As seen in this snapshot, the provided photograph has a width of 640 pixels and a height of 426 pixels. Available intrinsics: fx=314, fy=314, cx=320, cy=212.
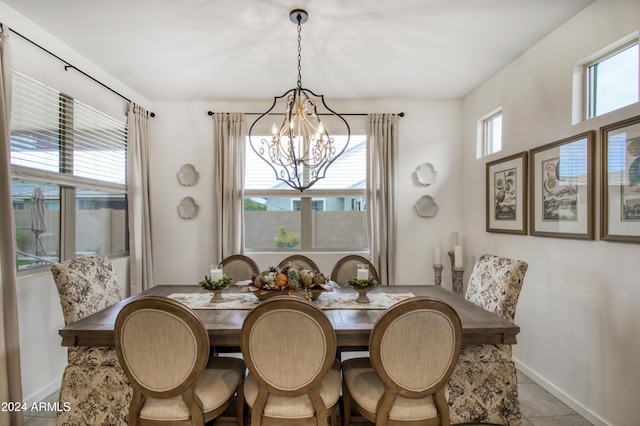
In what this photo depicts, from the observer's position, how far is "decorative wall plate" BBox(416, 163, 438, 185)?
3.92 metres

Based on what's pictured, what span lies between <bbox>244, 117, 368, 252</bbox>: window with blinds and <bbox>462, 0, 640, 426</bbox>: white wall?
62.7 inches

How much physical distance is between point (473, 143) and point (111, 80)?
158 inches

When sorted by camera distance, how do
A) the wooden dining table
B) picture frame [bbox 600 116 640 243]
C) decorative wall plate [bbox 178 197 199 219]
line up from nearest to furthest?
the wooden dining table
picture frame [bbox 600 116 640 243]
decorative wall plate [bbox 178 197 199 219]

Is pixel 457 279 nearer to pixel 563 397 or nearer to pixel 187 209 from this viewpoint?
pixel 563 397

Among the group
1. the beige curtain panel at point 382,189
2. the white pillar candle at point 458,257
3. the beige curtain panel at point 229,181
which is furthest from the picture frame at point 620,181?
the beige curtain panel at point 229,181

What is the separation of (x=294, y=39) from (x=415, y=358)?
2452 millimetres

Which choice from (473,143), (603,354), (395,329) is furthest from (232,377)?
(473,143)

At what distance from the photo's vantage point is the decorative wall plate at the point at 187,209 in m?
3.88

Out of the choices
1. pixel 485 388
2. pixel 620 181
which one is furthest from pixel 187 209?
pixel 620 181

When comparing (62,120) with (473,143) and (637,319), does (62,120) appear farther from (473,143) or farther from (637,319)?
(637,319)

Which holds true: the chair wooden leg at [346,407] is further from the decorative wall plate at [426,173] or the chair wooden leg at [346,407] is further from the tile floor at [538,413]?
the decorative wall plate at [426,173]

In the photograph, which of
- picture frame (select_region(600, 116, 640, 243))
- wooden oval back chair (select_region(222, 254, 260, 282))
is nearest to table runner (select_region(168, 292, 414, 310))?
wooden oval back chair (select_region(222, 254, 260, 282))

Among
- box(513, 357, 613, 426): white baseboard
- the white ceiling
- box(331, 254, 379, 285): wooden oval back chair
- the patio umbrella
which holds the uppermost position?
the white ceiling

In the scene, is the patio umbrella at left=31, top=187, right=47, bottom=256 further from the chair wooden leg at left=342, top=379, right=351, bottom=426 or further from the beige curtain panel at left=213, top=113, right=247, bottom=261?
the chair wooden leg at left=342, top=379, right=351, bottom=426
